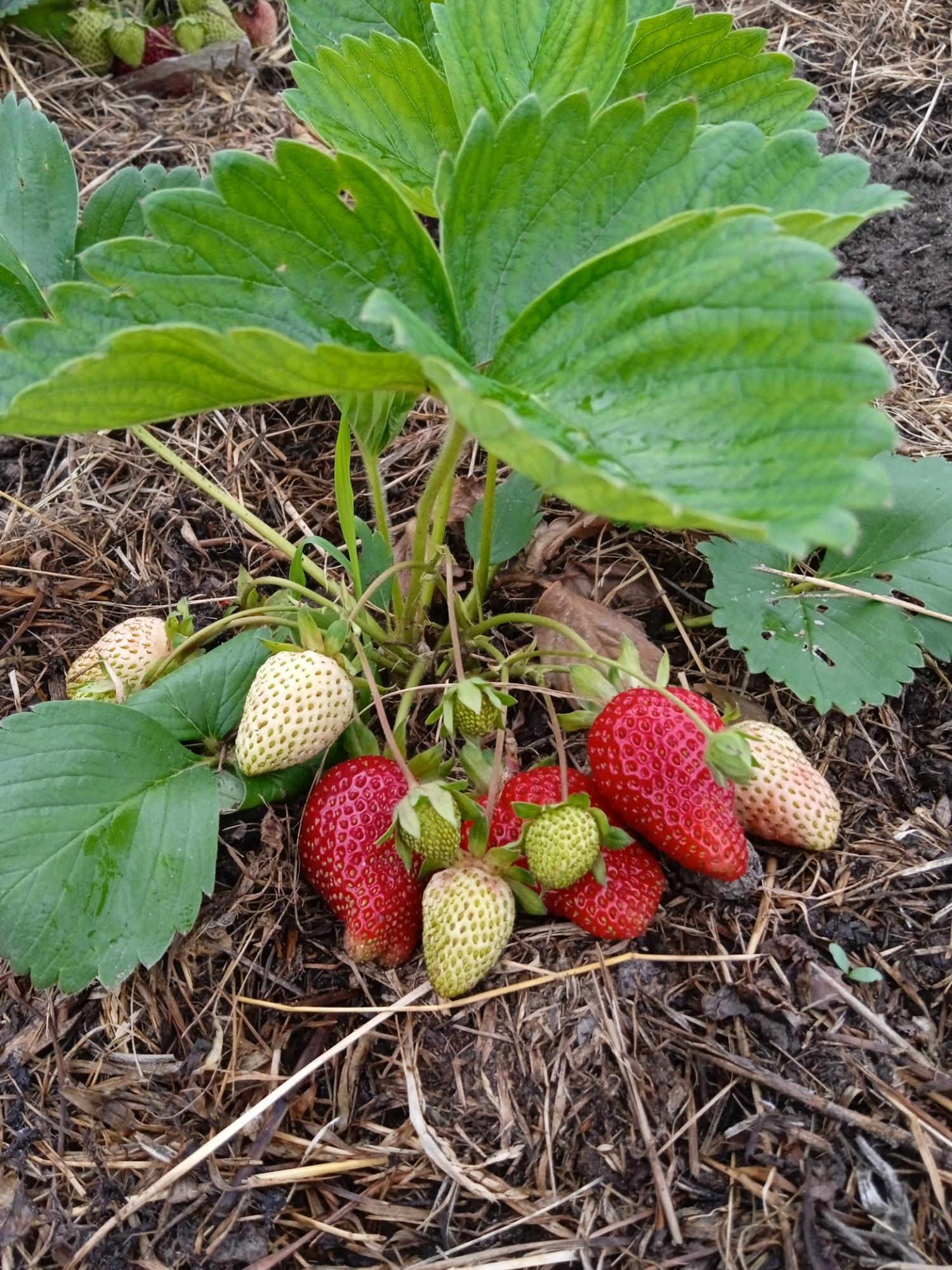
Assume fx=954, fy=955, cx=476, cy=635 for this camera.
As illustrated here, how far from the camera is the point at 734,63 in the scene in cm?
123

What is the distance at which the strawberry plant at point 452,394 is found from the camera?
779mm

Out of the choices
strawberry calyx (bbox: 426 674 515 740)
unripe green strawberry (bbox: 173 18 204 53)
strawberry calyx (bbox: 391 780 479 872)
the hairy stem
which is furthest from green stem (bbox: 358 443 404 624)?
unripe green strawberry (bbox: 173 18 204 53)

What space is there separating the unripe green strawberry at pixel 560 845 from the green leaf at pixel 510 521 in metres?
0.44

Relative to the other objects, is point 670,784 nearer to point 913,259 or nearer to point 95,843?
point 95,843

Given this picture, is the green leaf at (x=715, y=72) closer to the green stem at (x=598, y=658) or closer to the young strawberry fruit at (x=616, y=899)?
the green stem at (x=598, y=658)

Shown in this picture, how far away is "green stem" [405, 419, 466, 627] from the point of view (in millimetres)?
1089

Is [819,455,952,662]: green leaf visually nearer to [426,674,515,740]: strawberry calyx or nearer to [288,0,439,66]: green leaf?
[426,674,515,740]: strawberry calyx

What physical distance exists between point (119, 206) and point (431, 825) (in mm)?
986

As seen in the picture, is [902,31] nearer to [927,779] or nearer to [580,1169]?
[927,779]

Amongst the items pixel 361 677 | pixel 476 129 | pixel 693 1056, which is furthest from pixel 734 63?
pixel 693 1056

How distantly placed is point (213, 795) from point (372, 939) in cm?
28

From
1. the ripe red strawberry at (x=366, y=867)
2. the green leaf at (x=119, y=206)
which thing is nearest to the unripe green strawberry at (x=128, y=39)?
the green leaf at (x=119, y=206)

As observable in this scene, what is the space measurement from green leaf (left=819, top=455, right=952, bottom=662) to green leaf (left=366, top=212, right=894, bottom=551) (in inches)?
27.5

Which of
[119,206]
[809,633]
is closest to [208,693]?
[119,206]
